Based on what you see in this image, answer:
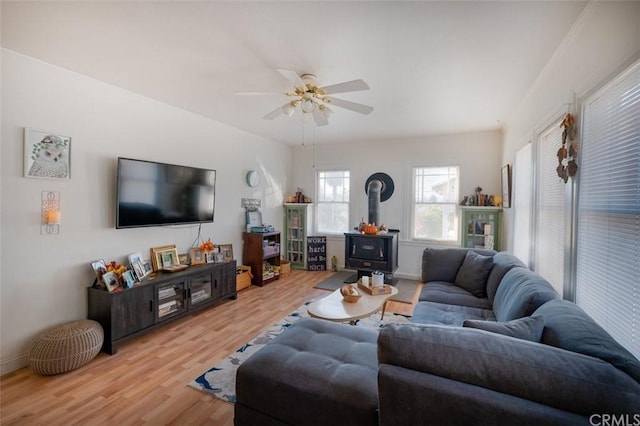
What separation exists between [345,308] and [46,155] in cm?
293

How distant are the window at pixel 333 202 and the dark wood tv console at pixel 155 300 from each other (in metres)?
2.61

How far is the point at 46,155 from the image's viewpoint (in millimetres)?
2402

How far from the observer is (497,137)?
456 centimetres

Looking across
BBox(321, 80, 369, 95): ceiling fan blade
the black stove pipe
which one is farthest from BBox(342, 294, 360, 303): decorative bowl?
the black stove pipe

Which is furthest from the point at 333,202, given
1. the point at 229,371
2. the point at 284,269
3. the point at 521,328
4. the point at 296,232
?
the point at 521,328

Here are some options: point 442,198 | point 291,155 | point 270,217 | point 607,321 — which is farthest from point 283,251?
point 607,321

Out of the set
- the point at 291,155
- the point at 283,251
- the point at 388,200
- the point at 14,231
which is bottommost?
the point at 283,251

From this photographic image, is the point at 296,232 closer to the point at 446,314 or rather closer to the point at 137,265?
the point at 137,265

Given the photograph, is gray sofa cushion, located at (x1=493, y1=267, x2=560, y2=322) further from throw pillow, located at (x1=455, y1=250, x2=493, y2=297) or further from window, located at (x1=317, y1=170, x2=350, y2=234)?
window, located at (x1=317, y1=170, x2=350, y2=234)

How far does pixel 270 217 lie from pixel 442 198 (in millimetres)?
3254

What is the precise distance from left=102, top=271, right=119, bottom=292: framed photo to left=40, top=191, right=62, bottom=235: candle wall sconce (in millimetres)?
561

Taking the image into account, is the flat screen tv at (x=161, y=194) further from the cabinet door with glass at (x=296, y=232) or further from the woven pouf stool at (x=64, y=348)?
the cabinet door with glass at (x=296, y=232)

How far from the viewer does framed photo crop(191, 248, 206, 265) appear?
145 inches

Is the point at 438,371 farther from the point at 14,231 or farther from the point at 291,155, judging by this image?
the point at 291,155
